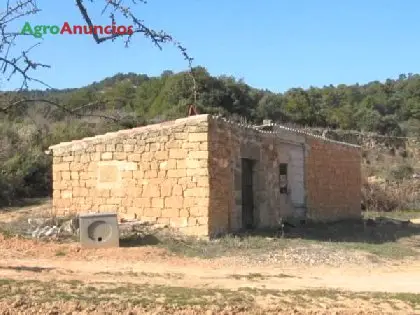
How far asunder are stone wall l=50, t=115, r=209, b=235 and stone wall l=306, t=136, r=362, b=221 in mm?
6463

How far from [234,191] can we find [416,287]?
5.61 m

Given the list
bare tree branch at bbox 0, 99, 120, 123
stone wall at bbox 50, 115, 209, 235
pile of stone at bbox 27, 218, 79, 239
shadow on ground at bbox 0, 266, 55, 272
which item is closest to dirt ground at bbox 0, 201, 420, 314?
shadow on ground at bbox 0, 266, 55, 272

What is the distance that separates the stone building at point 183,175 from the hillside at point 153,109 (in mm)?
989

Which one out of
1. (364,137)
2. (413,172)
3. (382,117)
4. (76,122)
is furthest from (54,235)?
(382,117)

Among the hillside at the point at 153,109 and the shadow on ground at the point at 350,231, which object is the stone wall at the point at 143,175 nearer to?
the hillside at the point at 153,109

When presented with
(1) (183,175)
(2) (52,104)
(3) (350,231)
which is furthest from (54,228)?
(3) (350,231)

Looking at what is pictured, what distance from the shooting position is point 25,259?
1162 cm

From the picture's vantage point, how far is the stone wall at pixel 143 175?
44.1ft

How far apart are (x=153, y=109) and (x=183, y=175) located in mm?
20482

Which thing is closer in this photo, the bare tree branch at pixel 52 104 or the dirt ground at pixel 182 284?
the bare tree branch at pixel 52 104

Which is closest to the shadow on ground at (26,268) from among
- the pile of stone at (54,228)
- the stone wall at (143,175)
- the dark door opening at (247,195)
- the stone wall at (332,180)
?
the pile of stone at (54,228)

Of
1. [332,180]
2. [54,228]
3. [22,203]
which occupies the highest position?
[332,180]

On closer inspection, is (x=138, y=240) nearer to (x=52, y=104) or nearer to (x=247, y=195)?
(x=247, y=195)

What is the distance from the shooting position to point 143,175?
1412 cm
